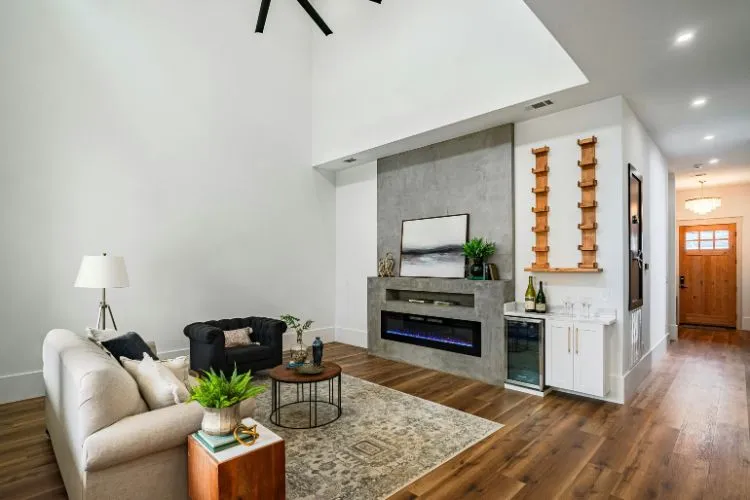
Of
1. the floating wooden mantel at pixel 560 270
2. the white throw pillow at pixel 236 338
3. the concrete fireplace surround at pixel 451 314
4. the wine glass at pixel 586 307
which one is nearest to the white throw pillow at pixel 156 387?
the white throw pillow at pixel 236 338

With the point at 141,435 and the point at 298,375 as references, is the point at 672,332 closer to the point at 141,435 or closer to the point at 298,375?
the point at 298,375

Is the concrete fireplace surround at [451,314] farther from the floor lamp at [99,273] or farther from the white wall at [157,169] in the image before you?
the floor lamp at [99,273]

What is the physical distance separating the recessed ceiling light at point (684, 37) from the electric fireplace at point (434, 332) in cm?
323

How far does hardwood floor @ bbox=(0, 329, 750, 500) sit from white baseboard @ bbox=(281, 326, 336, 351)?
1.88 m

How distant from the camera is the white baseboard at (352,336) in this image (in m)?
6.74

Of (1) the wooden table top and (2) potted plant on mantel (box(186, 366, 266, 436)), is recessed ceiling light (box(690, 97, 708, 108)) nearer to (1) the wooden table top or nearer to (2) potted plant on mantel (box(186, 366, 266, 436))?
(1) the wooden table top

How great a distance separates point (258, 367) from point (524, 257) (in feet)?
11.1

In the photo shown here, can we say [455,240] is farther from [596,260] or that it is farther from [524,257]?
[596,260]

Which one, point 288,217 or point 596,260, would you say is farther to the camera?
point 288,217

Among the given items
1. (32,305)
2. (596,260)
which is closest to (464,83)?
(596,260)

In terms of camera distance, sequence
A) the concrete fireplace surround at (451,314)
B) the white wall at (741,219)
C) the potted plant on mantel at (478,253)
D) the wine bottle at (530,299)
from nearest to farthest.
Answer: the wine bottle at (530,299) < the concrete fireplace surround at (451,314) < the potted plant on mantel at (478,253) < the white wall at (741,219)

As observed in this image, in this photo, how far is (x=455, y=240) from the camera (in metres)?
5.51

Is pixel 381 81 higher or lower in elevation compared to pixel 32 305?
higher

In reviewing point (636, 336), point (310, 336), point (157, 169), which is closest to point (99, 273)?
point (157, 169)
